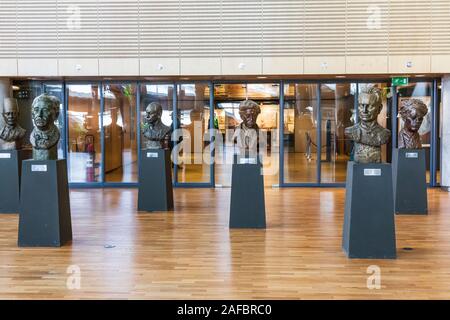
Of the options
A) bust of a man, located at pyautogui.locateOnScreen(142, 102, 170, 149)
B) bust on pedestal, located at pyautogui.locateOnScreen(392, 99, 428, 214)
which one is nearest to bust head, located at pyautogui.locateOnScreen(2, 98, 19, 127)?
bust of a man, located at pyautogui.locateOnScreen(142, 102, 170, 149)

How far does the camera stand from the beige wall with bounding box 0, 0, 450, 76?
37.3 ft

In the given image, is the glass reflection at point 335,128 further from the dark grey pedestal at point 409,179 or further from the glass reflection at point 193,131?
the dark grey pedestal at point 409,179

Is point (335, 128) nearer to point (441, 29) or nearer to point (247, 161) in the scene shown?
point (441, 29)

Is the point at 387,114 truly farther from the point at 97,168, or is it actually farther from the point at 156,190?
the point at 97,168

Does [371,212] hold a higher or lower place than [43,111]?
lower

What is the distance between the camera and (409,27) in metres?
11.3

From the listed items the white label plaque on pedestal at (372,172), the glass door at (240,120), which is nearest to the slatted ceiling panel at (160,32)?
the glass door at (240,120)

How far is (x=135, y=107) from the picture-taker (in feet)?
42.2

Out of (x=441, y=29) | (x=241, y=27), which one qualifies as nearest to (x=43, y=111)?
(x=241, y=27)

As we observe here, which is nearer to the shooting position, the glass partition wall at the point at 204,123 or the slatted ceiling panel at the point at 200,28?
the slatted ceiling panel at the point at 200,28

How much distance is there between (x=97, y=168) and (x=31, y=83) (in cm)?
277

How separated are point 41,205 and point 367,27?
8.46m

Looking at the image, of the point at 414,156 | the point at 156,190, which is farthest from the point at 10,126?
the point at 414,156

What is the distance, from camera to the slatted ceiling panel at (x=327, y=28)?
11.4 metres
